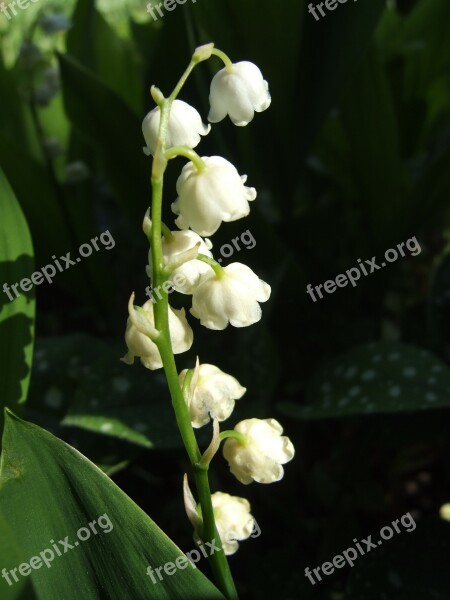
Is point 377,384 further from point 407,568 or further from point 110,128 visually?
point 110,128

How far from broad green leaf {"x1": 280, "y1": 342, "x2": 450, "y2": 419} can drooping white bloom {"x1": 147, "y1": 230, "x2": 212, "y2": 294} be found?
0.35m

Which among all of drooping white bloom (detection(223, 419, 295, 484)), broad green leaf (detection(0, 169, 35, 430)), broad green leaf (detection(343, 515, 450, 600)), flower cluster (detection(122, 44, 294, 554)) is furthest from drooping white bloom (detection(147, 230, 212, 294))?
broad green leaf (detection(343, 515, 450, 600))

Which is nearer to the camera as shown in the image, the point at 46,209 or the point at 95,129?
the point at 95,129

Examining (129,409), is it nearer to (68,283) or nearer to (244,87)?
(68,283)

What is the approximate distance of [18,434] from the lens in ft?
1.81

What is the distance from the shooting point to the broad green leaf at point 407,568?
81 cm

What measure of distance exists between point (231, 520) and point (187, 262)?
0.74 ft

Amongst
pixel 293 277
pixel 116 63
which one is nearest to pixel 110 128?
pixel 293 277

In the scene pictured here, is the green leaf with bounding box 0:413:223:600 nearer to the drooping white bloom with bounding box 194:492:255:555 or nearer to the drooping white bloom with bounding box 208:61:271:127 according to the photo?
the drooping white bloom with bounding box 194:492:255:555

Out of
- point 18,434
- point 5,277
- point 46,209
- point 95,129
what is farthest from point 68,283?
point 18,434

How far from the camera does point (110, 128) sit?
1019 millimetres

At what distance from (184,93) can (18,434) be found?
26.4 inches

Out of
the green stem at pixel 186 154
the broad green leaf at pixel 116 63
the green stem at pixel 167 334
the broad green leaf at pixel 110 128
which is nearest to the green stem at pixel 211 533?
the green stem at pixel 167 334

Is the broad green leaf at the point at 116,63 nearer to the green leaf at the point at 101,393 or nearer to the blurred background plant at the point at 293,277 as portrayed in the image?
the blurred background plant at the point at 293,277
